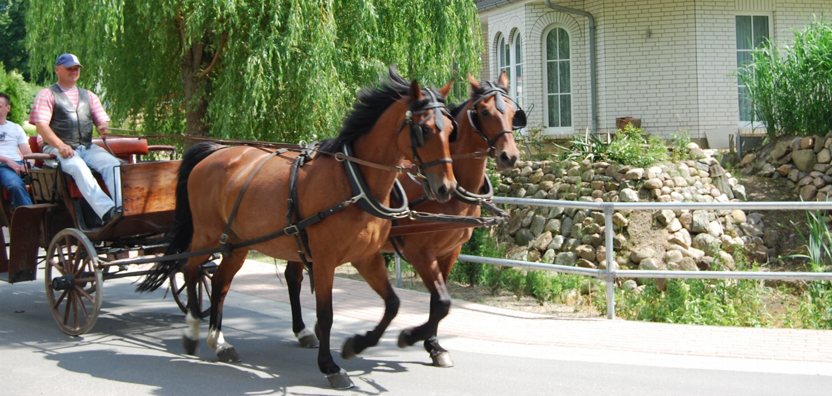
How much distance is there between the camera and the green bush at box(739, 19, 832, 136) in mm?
15664

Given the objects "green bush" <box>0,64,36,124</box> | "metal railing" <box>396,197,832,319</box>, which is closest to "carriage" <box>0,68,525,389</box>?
"metal railing" <box>396,197,832,319</box>

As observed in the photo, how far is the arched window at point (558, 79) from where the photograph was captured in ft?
65.4

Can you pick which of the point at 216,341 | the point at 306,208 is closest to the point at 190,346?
the point at 216,341

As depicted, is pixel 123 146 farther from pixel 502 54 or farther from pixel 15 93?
pixel 15 93

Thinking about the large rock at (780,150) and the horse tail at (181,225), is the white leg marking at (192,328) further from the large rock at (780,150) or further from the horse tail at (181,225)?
the large rock at (780,150)

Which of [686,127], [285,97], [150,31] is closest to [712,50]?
[686,127]

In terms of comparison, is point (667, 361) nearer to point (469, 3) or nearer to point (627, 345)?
point (627, 345)

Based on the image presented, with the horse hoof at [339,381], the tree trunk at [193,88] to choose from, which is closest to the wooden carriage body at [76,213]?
the horse hoof at [339,381]

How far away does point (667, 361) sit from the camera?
7820 millimetres

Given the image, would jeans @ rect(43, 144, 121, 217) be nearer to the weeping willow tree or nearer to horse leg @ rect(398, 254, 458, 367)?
horse leg @ rect(398, 254, 458, 367)

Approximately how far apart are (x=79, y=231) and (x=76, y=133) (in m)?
1.07

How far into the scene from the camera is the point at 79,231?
8.79 metres

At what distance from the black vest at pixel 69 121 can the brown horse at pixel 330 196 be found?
1737 millimetres

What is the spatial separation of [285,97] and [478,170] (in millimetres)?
7468
